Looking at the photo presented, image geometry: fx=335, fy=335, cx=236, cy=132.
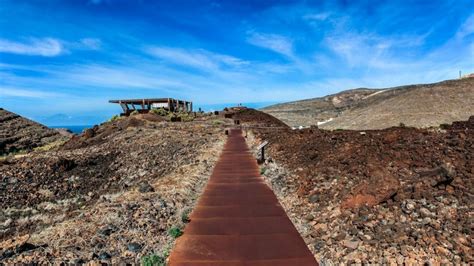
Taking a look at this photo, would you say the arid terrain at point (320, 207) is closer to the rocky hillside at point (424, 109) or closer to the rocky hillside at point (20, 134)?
the rocky hillside at point (424, 109)

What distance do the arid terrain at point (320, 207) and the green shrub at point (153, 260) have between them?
0.01 meters

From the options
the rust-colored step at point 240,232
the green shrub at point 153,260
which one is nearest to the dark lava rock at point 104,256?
the green shrub at point 153,260

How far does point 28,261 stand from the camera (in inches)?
160

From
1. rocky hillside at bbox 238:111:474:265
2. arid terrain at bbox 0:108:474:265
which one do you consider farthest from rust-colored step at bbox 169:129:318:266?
rocky hillside at bbox 238:111:474:265

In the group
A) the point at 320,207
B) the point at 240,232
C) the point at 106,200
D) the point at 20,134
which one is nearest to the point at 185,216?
the point at 240,232

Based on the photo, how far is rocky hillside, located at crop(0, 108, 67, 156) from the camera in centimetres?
2914

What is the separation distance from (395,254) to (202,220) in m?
3.07

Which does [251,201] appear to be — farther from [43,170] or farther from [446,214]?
[43,170]

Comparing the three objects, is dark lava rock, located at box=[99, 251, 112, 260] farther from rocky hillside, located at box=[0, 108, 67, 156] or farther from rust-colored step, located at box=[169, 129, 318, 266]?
rocky hillside, located at box=[0, 108, 67, 156]

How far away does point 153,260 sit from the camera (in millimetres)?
4258

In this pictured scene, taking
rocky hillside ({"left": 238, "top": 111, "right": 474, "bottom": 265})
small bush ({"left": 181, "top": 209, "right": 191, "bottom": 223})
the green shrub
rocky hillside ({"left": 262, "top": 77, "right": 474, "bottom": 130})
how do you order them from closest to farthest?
1. rocky hillside ({"left": 238, "top": 111, "right": 474, "bottom": 265})
2. the green shrub
3. small bush ({"left": 181, "top": 209, "right": 191, "bottom": 223})
4. rocky hillside ({"left": 262, "top": 77, "right": 474, "bottom": 130})

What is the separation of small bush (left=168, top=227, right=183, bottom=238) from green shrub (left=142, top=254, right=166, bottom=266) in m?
0.70

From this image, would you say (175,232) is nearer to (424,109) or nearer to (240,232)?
(240,232)

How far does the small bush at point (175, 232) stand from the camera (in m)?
5.12
